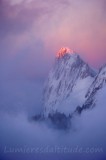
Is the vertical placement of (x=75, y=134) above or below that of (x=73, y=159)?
above

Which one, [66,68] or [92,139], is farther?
[66,68]

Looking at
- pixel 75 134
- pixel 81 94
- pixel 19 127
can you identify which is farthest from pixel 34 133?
pixel 81 94

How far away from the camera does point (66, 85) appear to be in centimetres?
1527

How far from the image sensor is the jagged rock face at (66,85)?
38.2 feet

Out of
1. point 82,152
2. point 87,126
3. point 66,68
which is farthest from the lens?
point 66,68

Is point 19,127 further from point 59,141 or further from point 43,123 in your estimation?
point 43,123

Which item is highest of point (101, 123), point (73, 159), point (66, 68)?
point (66, 68)

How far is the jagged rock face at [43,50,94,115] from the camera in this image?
11.6 metres

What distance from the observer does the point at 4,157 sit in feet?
28.5

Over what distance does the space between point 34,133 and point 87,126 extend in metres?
1.38

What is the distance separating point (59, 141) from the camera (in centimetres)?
895

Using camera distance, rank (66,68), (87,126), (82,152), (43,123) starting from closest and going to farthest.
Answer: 1. (82,152)
2. (87,126)
3. (43,123)
4. (66,68)

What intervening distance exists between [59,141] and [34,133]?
848 mm

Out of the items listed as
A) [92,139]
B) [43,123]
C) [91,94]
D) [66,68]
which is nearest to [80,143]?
[92,139]
